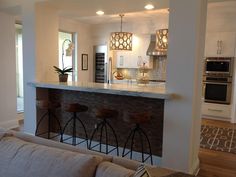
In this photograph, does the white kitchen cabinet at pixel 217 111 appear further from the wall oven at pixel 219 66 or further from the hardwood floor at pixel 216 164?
the hardwood floor at pixel 216 164

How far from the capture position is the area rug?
4090 millimetres

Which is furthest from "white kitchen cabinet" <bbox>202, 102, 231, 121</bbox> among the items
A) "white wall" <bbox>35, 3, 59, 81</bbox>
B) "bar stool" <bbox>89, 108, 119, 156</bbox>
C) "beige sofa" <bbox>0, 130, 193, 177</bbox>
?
"beige sofa" <bbox>0, 130, 193, 177</bbox>

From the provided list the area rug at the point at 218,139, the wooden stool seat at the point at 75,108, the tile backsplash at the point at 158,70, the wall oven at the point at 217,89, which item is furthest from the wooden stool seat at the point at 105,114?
the tile backsplash at the point at 158,70

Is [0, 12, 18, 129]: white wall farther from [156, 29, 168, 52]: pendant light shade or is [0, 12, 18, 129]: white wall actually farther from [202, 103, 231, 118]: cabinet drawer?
[202, 103, 231, 118]: cabinet drawer

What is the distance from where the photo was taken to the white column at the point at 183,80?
8.80 feet

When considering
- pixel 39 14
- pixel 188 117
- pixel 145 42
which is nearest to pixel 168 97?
pixel 188 117

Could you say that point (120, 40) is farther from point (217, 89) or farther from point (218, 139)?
point (218, 139)

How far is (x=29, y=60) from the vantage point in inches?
164

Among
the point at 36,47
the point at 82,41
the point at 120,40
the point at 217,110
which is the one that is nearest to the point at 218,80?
the point at 217,110

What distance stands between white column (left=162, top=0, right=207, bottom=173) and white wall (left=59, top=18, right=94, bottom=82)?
15.4 feet

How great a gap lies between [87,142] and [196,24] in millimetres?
2465

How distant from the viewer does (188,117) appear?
2.75 metres

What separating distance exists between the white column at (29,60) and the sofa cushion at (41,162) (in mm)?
2533

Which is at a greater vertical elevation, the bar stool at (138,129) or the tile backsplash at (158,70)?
the tile backsplash at (158,70)
